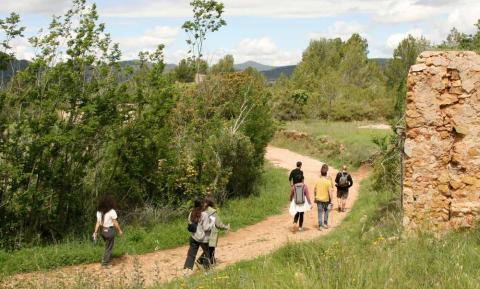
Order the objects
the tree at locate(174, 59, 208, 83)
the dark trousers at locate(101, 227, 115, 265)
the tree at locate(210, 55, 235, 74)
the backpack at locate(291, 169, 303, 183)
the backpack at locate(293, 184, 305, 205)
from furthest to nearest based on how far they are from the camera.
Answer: the tree at locate(210, 55, 235, 74)
the tree at locate(174, 59, 208, 83)
the backpack at locate(291, 169, 303, 183)
the backpack at locate(293, 184, 305, 205)
the dark trousers at locate(101, 227, 115, 265)

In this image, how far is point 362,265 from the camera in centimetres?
530

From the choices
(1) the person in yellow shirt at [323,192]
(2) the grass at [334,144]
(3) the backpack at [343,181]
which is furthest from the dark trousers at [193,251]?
(2) the grass at [334,144]

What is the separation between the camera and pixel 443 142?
8.56 meters

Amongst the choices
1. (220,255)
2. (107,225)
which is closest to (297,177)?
(220,255)

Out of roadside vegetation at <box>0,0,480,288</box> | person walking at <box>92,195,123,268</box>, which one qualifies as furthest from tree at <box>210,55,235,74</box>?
person walking at <box>92,195,123,268</box>

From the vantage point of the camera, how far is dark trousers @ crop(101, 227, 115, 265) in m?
10.7

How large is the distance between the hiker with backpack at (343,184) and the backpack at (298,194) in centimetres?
289

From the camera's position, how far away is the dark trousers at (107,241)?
1066 cm

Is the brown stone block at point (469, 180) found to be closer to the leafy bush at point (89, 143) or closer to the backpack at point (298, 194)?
the backpack at point (298, 194)

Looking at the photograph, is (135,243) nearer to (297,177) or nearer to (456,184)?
(297,177)

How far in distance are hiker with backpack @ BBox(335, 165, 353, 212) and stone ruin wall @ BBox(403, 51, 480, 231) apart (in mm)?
6642

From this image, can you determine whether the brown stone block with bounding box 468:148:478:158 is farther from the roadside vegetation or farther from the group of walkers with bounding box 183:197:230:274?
the group of walkers with bounding box 183:197:230:274

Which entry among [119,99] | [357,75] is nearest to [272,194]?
[119,99]

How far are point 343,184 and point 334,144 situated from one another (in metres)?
12.3
